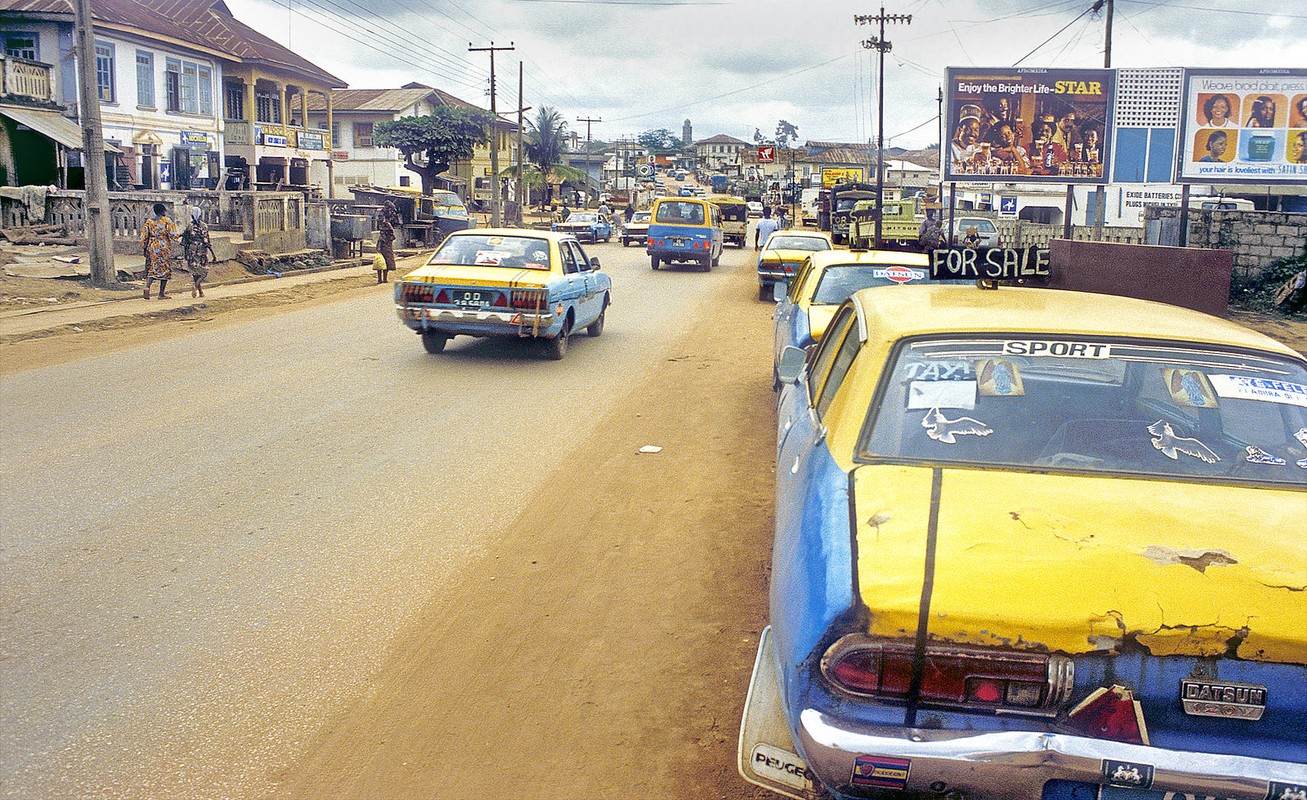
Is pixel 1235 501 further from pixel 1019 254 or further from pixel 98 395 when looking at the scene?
pixel 98 395

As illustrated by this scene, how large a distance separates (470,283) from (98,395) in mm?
3907

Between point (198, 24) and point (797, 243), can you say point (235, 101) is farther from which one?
point (797, 243)

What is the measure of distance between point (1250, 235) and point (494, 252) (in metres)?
17.0

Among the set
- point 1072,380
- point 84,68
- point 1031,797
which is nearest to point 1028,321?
point 1072,380

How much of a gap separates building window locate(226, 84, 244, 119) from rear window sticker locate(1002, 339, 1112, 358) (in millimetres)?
48860

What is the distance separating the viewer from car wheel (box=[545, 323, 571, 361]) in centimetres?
1311

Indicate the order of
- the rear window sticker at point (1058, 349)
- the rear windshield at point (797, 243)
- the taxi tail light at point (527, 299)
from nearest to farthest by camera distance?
the rear window sticker at point (1058, 349) → the taxi tail light at point (527, 299) → the rear windshield at point (797, 243)

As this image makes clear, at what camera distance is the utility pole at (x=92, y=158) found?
19406 millimetres

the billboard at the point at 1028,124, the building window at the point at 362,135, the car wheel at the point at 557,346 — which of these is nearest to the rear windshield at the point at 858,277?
the car wheel at the point at 557,346

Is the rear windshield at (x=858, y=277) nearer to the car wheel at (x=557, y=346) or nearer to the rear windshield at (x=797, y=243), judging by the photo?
the car wheel at (x=557, y=346)

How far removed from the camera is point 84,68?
1942cm

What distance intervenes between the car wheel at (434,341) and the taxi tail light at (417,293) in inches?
33.5

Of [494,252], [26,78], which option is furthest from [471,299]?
[26,78]

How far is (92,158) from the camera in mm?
19766
